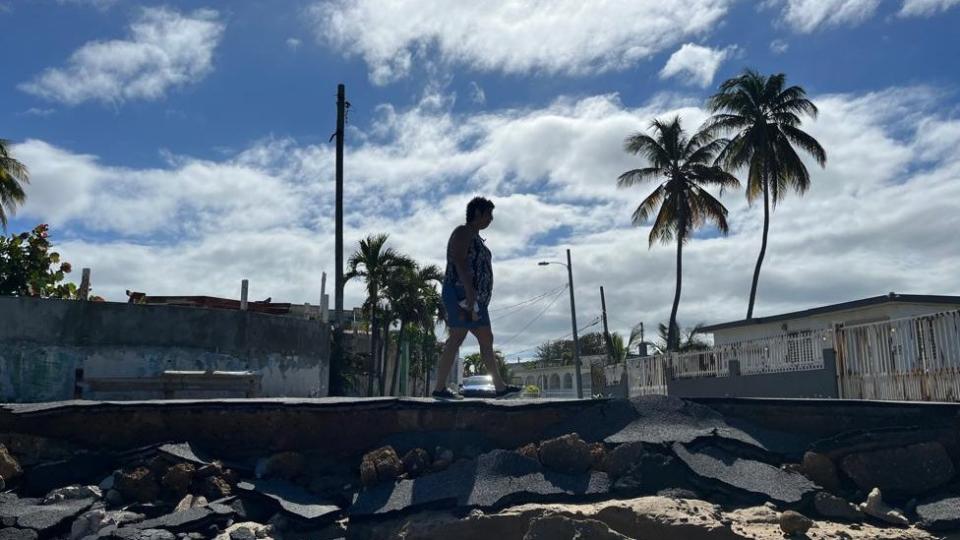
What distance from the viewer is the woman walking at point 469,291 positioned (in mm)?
6246

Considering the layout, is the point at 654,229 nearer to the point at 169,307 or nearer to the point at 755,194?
the point at 755,194

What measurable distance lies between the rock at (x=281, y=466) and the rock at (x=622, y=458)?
209cm

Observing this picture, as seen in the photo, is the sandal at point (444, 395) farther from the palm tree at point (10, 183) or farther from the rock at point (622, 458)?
the palm tree at point (10, 183)

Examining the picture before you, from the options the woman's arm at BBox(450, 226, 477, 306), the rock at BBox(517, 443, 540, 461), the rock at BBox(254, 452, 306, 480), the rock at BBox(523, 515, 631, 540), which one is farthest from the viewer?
the woman's arm at BBox(450, 226, 477, 306)

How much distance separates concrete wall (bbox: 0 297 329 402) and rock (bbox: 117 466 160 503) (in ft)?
24.4

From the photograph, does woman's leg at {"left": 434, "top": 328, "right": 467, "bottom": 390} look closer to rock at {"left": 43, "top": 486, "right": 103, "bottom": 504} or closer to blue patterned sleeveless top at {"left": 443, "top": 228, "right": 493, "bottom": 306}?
blue patterned sleeveless top at {"left": 443, "top": 228, "right": 493, "bottom": 306}

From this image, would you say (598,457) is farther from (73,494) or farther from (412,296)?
(412,296)

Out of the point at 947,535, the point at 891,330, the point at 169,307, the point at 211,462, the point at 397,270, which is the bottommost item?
the point at 947,535

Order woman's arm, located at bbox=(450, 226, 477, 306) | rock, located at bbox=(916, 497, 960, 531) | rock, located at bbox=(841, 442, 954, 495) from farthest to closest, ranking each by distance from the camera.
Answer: woman's arm, located at bbox=(450, 226, 477, 306) → rock, located at bbox=(841, 442, 954, 495) → rock, located at bbox=(916, 497, 960, 531)

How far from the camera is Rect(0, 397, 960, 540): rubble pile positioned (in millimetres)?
4312

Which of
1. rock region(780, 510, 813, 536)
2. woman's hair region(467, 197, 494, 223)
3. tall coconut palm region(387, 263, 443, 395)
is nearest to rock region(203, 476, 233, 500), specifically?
woman's hair region(467, 197, 494, 223)

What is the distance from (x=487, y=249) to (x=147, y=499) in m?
3.16

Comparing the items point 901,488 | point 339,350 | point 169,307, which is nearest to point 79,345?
point 169,307

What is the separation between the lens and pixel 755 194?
29.8m
